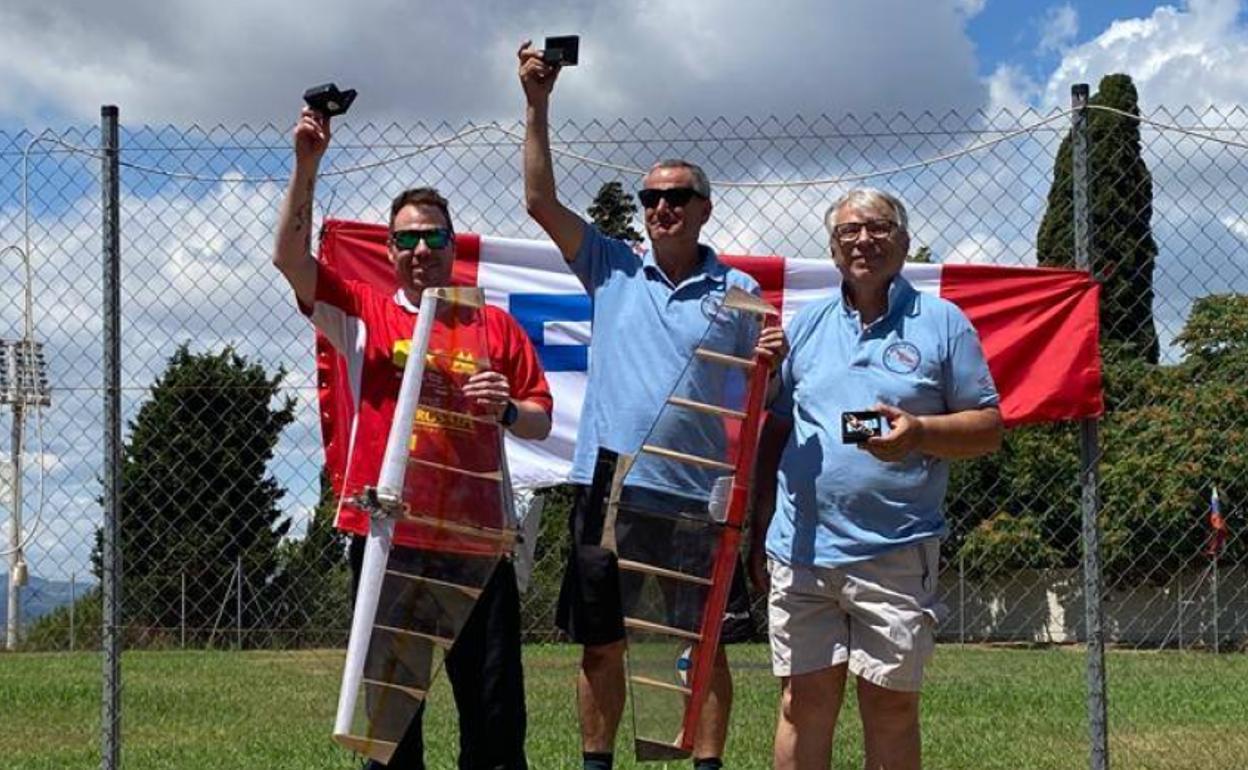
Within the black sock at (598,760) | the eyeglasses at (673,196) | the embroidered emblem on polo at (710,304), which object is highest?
the eyeglasses at (673,196)

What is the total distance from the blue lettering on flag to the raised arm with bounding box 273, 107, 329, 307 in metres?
1.63

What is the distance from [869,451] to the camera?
4648 millimetres

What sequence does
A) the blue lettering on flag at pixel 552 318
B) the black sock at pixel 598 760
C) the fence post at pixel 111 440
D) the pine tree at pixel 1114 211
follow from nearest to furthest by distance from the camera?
the black sock at pixel 598 760
the fence post at pixel 111 440
the blue lettering on flag at pixel 552 318
the pine tree at pixel 1114 211

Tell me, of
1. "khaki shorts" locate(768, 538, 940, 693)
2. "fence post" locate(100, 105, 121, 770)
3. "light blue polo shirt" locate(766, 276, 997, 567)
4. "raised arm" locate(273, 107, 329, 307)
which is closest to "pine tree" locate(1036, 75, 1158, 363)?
"light blue polo shirt" locate(766, 276, 997, 567)

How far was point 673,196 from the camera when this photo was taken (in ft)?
17.4

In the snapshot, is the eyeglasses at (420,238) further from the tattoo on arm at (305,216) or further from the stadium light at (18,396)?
the stadium light at (18,396)

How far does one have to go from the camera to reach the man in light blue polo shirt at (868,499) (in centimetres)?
481

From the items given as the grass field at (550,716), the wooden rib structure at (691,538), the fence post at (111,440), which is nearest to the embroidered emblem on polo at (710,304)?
the wooden rib structure at (691,538)

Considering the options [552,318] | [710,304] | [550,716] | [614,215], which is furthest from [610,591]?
[614,215]

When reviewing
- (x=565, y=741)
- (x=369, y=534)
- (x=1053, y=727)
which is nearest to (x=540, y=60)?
(x=369, y=534)

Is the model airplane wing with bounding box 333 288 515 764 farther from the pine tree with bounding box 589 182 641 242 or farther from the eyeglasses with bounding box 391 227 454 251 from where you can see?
the pine tree with bounding box 589 182 641 242

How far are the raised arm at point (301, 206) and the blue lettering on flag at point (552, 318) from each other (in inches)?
64.3

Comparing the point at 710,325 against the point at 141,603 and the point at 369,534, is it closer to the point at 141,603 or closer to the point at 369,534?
the point at 369,534

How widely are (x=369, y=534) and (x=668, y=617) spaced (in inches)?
36.7
